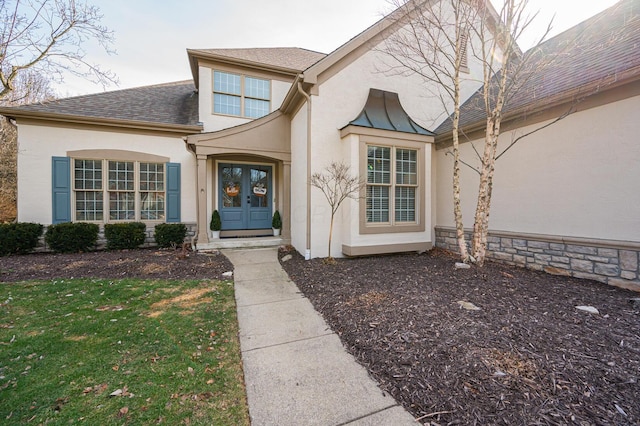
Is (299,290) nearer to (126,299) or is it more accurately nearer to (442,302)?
(442,302)

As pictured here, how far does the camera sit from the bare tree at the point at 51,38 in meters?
5.96

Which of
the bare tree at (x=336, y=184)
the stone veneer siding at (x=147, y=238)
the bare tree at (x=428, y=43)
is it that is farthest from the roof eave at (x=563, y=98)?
the stone veneer siding at (x=147, y=238)

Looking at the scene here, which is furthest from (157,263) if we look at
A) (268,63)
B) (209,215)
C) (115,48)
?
(268,63)

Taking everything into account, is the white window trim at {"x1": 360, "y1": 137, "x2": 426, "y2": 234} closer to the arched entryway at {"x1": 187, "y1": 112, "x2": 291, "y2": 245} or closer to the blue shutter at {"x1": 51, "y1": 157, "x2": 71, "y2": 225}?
the arched entryway at {"x1": 187, "y1": 112, "x2": 291, "y2": 245}

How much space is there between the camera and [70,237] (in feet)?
23.3

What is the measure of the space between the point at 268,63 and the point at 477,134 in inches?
288

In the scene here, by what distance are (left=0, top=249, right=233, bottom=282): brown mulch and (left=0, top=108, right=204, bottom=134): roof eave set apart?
382cm

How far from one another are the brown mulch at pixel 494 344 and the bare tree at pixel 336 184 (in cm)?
216

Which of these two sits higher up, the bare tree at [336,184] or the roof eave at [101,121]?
the roof eave at [101,121]

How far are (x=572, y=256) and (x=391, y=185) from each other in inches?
146

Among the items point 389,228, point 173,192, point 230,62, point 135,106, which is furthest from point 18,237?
point 389,228

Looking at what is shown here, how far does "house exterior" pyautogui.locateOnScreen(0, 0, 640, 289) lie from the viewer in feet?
15.1

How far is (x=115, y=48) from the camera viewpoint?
7906 mm

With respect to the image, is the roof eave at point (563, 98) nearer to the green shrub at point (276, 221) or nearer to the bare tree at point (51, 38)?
the green shrub at point (276, 221)
